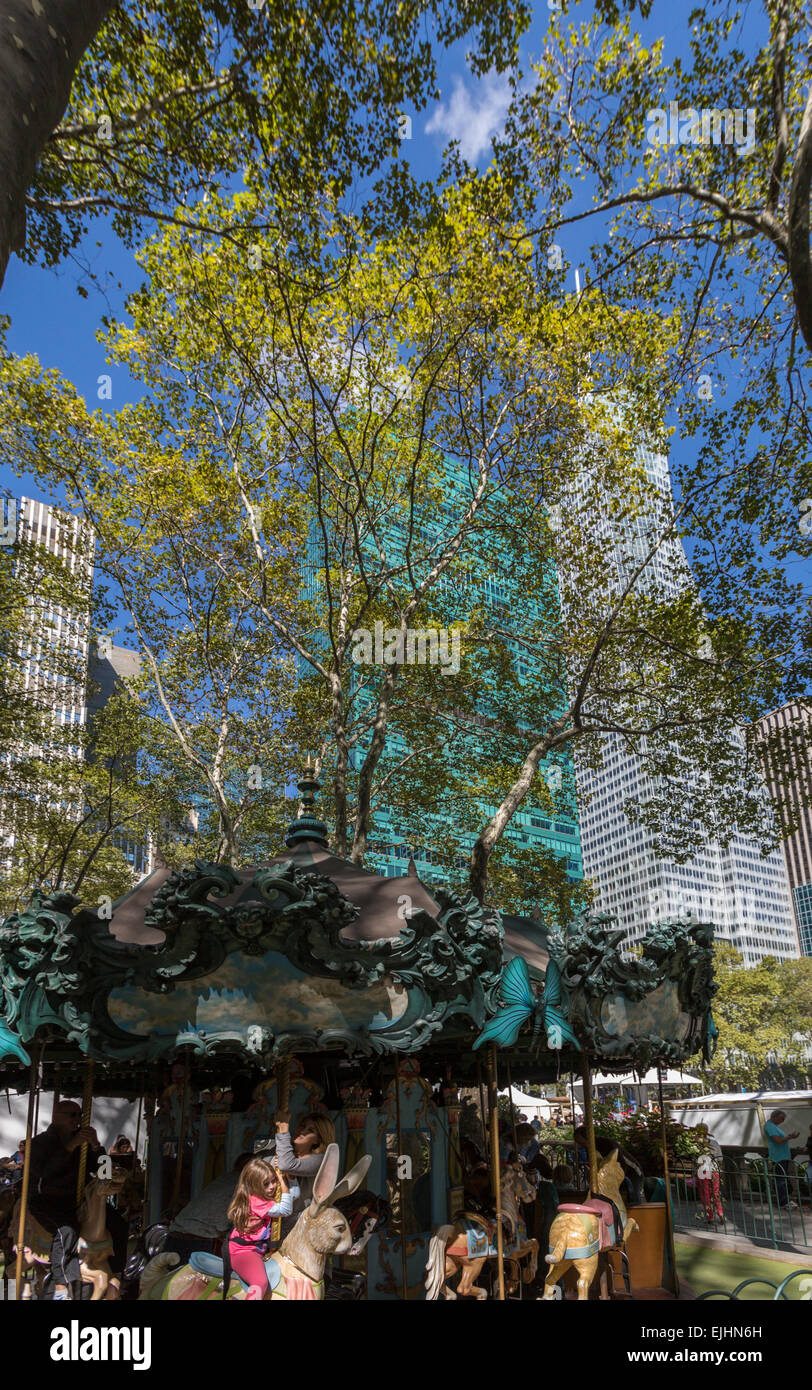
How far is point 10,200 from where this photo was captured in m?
4.67

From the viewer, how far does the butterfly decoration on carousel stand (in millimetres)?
6902

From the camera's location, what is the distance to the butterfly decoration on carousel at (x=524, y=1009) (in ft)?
22.6

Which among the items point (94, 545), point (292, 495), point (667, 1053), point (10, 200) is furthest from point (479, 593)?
point (10, 200)

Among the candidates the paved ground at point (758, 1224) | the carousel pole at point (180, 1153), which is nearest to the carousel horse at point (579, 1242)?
the carousel pole at point (180, 1153)

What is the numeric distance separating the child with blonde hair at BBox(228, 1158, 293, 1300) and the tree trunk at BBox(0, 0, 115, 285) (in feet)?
18.1

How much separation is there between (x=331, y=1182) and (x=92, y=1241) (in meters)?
2.67

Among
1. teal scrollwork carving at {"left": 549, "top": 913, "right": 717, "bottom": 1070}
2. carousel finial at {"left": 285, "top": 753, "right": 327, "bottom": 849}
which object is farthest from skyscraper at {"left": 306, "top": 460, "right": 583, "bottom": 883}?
teal scrollwork carving at {"left": 549, "top": 913, "right": 717, "bottom": 1070}

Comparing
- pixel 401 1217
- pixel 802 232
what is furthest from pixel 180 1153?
pixel 802 232

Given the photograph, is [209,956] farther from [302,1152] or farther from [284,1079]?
[284,1079]

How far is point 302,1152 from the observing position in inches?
258

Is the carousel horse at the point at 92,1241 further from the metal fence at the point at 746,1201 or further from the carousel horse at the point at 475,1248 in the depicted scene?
the metal fence at the point at 746,1201

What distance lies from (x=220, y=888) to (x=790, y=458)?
12053 millimetres

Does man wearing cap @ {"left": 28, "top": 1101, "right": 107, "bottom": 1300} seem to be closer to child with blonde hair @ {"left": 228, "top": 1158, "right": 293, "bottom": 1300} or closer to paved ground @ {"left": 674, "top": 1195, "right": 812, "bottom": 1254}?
child with blonde hair @ {"left": 228, "top": 1158, "right": 293, "bottom": 1300}

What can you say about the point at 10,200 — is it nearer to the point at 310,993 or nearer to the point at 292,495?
the point at 310,993
